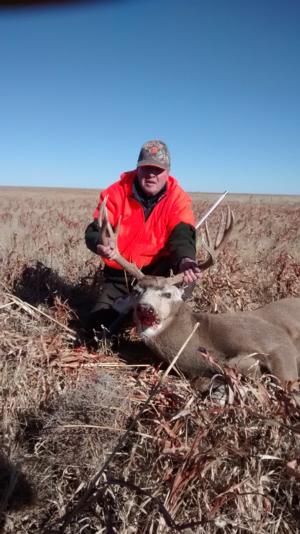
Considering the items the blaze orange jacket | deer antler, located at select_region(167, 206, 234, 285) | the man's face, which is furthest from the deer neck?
the man's face

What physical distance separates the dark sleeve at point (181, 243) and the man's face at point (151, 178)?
43 cm

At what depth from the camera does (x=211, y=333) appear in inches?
149

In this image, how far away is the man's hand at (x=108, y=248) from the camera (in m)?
4.04

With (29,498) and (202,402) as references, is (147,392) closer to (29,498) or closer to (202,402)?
(202,402)

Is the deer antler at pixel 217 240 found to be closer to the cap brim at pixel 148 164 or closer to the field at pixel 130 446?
the field at pixel 130 446

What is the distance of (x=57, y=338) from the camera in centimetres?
402

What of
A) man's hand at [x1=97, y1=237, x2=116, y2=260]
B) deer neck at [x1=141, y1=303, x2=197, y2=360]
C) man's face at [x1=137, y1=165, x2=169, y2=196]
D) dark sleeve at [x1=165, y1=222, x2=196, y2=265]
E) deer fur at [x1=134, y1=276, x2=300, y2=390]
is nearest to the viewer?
deer fur at [x1=134, y1=276, x2=300, y2=390]

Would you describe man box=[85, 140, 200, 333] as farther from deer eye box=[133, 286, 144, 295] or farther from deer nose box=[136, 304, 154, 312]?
deer nose box=[136, 304, 154, 312]

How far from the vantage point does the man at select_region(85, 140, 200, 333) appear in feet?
15.2

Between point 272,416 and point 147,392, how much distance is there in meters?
1.01

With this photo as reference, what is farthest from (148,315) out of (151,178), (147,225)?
(151,178)

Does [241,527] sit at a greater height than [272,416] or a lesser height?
lesser

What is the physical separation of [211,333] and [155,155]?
1.83 metres

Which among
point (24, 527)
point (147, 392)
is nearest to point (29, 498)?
point (24, 527)
